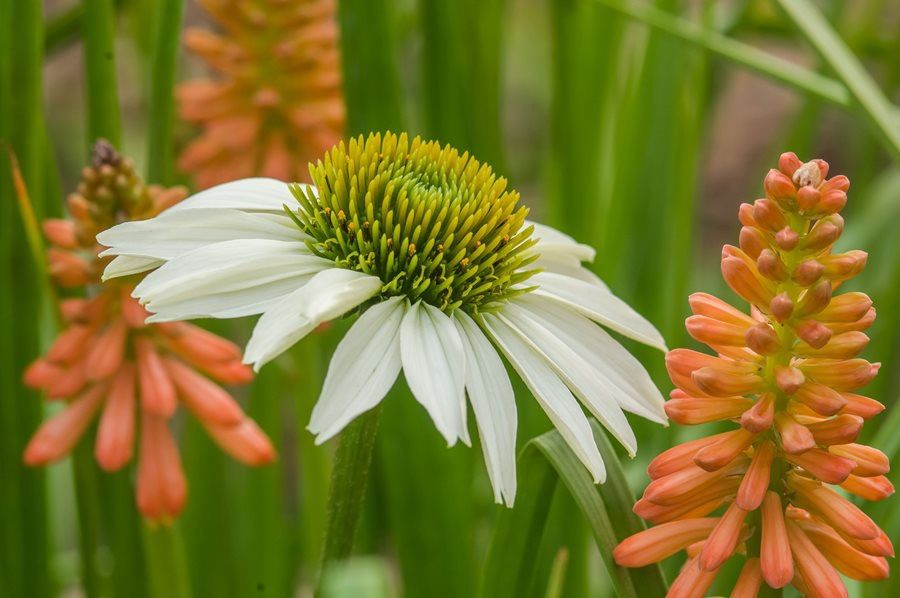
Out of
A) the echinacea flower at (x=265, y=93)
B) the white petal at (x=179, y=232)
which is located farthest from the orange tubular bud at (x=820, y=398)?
the echinacea flower at (x=265, y=93)

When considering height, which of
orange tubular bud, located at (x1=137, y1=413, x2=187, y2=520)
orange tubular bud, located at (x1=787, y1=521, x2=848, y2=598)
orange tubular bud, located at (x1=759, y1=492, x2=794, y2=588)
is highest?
orange tubular bud, located at (x1=759, y1=492, x2=794, y2=588)

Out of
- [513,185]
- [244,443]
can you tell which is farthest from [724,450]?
[513,185]

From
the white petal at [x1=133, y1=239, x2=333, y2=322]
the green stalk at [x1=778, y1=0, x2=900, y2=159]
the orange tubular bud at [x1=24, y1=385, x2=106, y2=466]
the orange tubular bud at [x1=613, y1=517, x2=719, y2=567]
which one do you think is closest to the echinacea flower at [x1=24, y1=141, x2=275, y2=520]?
the orange tubular bud at [x1=24, y1=385, x2=106, y2=466]

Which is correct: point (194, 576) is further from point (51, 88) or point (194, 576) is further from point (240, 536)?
point (51, 88)

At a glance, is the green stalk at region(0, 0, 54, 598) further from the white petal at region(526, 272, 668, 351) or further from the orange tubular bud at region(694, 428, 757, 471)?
the orange tubular bud at region(694, 428, 757, 471)

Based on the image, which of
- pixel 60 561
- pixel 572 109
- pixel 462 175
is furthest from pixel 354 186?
pixel 60 561

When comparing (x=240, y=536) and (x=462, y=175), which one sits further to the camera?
(x=240, y=536)
